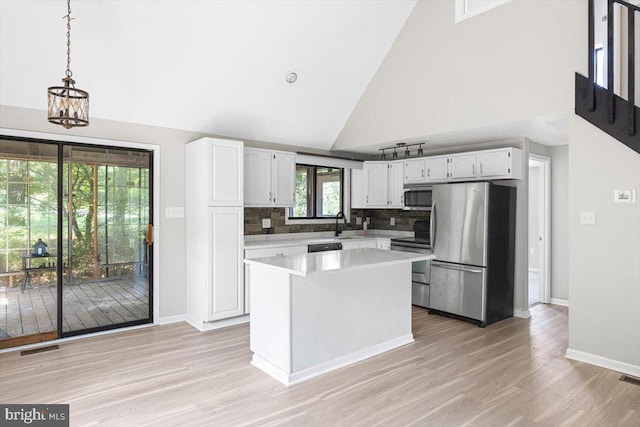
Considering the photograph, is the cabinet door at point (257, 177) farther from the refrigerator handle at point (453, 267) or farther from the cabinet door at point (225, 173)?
the refrigerator handle at point (453, 267)

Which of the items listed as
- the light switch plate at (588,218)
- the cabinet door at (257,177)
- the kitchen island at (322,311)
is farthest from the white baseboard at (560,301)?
the cabinet door at (257,177)

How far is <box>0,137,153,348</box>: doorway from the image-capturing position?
3738 millimetres

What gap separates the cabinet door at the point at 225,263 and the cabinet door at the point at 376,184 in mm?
2420

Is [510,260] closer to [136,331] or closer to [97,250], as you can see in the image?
[136,331]

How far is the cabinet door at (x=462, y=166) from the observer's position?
5039 mm

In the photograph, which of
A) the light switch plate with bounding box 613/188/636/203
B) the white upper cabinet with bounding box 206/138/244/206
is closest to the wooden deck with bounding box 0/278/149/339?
the white upper cabinet with bounding box 206/138/244/206

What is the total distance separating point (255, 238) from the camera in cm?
531

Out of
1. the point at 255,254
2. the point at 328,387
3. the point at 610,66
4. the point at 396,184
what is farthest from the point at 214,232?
the point at 610,66

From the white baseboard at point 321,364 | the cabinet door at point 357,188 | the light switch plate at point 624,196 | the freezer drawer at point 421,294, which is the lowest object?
the white baseboard at point 321,364

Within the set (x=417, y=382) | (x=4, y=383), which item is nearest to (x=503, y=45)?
(x=417, y=382)

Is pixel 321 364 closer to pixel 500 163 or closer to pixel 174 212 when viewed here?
pixel 174 212

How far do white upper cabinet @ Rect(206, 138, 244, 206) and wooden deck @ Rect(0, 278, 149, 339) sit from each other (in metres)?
1.32

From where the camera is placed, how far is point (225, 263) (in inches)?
175

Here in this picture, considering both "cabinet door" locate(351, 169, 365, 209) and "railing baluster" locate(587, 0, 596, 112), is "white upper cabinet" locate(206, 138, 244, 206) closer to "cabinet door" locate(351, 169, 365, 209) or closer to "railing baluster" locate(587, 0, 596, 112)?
"cabinet door" locate(351, 169, 365, 209)
